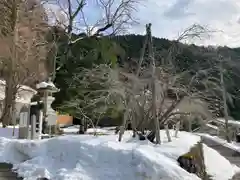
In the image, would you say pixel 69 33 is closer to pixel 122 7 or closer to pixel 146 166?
pixel 122 7

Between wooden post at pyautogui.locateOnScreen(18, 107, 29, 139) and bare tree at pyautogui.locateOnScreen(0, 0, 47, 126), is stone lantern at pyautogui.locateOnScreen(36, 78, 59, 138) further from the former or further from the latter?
bare tree at pyautogui.locateOnScreen(0, 0, 47, 126)

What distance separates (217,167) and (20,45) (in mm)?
13247

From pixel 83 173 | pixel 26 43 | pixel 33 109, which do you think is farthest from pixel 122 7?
pixel 83 173

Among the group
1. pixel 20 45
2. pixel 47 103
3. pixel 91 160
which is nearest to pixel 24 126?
pixel 47 103

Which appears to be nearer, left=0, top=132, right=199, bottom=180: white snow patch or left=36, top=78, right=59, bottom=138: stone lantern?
left=0, top=132, right=199, bottom=180: white snow patch

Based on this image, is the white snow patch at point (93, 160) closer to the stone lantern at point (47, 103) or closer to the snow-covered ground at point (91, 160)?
the snow-covered ground at point (91, 160)

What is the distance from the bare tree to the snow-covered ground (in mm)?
10167

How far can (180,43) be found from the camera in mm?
12125

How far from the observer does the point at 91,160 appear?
8141mm

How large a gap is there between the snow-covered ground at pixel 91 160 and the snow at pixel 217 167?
5.99 feet

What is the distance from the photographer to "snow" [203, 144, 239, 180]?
35.8 feet

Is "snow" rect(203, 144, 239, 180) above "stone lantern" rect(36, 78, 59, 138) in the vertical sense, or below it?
below

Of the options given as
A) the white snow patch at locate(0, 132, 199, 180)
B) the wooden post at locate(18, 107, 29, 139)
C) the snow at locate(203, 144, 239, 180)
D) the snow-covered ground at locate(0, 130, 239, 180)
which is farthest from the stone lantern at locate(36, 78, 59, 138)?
the snow at locate(203, 144, 239, 180)

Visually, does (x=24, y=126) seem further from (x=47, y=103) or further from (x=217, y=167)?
(x=217, y=167)
